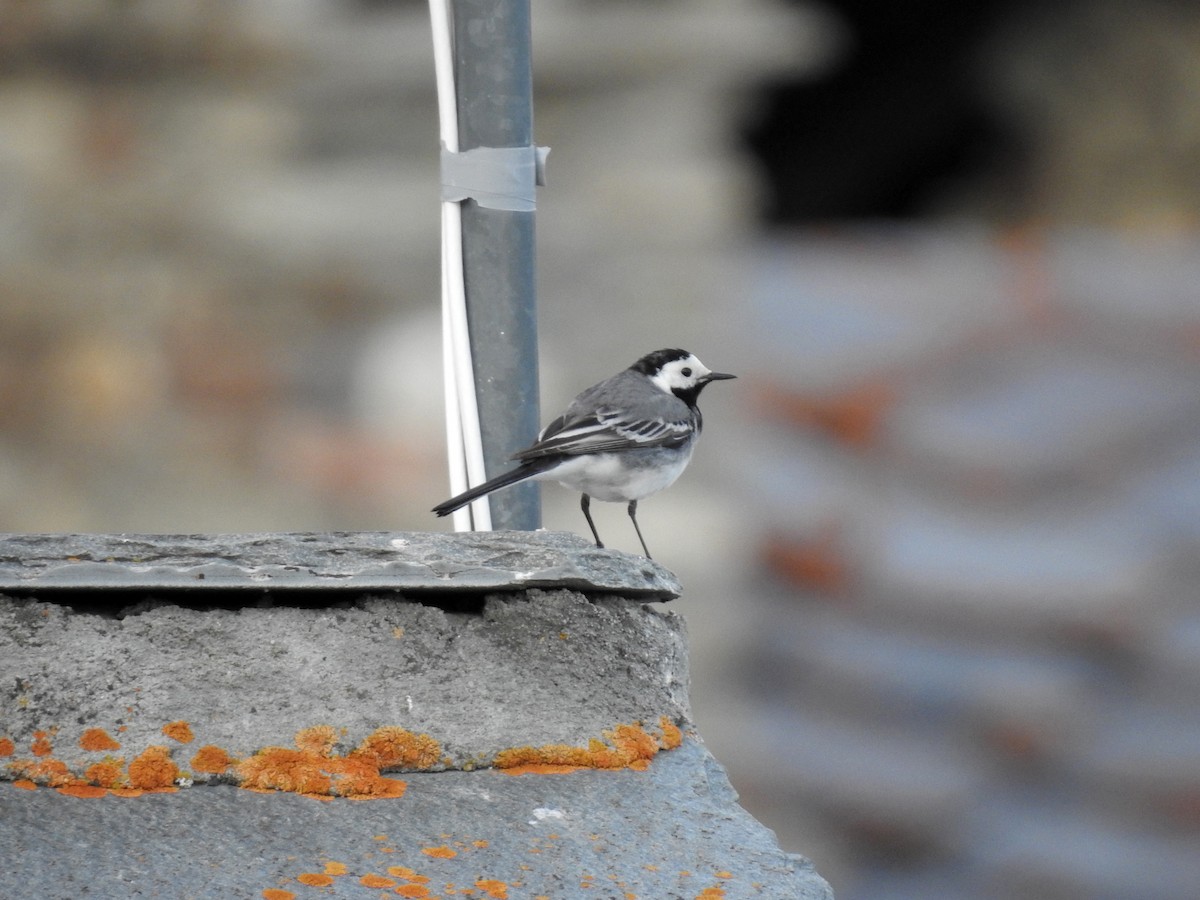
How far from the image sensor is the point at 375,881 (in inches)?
72.9

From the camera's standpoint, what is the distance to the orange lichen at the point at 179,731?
6.76 ft

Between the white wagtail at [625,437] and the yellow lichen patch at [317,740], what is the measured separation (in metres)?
1.78

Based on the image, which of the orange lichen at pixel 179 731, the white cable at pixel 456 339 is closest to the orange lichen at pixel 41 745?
the orange lichen at pixel 179 731

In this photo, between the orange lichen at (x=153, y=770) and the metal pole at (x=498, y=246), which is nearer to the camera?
the orange lichen at (x=153, y=770)

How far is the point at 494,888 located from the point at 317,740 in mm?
337

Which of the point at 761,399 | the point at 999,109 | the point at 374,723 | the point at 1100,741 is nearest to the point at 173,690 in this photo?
the point at 374,723

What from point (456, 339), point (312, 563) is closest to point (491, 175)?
point (456, 339)

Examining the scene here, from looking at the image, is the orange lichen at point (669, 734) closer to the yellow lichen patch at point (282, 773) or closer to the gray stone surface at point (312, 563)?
the gray stone surface at point (312, 563)

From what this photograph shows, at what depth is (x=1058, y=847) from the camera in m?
16.9

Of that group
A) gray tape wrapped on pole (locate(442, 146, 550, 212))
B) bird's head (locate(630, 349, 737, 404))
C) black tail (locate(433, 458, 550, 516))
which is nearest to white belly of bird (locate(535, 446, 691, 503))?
bird's head (locate(630, 349, 737, 404))

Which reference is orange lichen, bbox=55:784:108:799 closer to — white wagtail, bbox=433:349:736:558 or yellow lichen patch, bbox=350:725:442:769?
yellow lichen patch, bbox=350:725:442:769

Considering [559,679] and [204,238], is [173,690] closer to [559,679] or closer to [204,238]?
[559,679]

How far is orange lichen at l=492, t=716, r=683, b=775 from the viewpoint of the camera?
2.19 meters

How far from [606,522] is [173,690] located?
20.3ft
